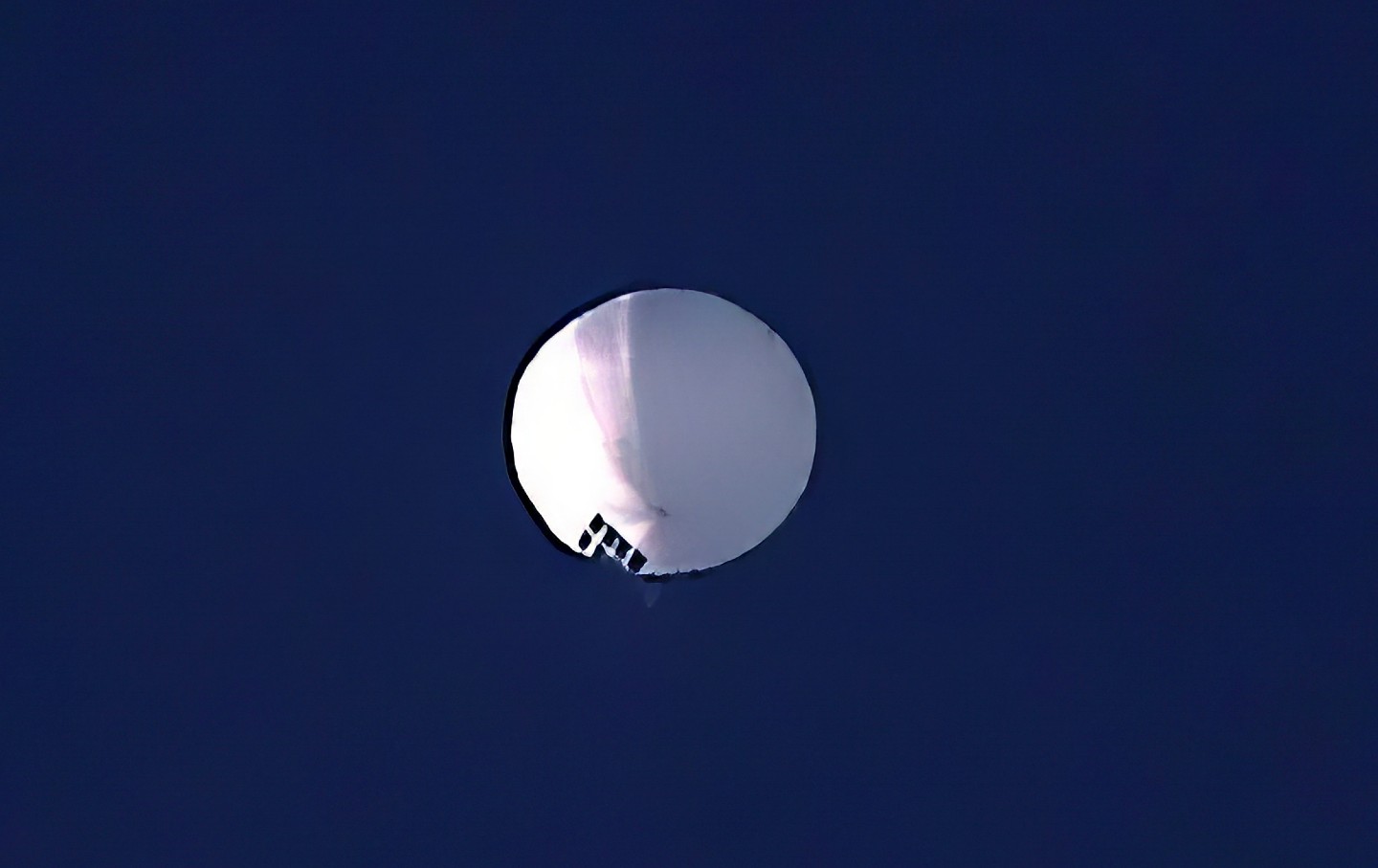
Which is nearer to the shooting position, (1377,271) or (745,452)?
(745,452)

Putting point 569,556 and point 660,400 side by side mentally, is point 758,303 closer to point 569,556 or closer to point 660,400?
point 660,400

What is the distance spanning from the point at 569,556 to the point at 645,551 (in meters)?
0.07

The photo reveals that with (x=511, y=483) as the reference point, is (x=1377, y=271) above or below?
above

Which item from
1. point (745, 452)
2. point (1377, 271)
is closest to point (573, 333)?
point (745, 452)

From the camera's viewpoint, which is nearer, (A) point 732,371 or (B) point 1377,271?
(A) point 732,371

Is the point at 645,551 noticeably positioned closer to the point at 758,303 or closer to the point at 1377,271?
the point at 758,303

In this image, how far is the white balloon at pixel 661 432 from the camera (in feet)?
3.72

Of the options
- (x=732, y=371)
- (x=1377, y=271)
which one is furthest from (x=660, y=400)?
(x=1377, y=271)

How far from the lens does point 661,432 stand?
1138 mm

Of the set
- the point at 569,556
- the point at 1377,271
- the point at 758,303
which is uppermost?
the point at 1377,271

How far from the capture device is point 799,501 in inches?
45.8

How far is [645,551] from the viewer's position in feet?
3.75

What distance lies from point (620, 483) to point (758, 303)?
0.69 feet

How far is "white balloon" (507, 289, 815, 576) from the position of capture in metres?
1.13
